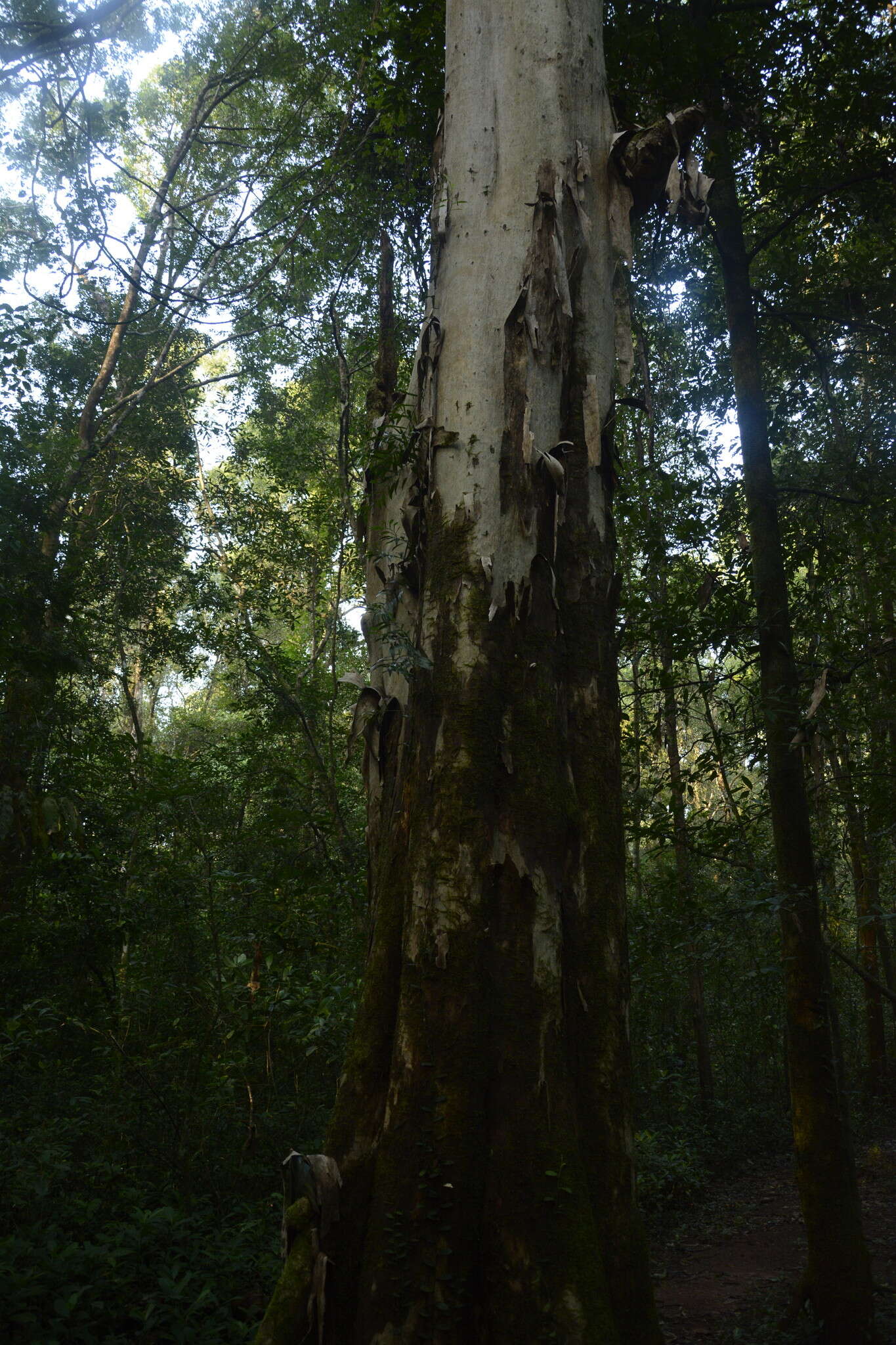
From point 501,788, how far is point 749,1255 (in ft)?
21.1

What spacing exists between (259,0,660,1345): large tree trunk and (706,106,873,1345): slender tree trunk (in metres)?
2.53

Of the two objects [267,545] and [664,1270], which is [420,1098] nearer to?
[664,1270]

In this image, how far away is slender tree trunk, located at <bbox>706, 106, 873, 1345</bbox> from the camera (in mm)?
4895

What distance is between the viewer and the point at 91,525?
11.9 m

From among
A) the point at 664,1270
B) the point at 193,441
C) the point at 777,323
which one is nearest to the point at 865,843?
the point at 664,1270

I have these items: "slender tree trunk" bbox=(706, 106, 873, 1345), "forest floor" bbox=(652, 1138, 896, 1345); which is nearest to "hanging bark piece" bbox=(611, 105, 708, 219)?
"slender tree trunk" bbox=(706, 106, 873, 1345)

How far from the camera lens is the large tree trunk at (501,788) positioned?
2523 millimetres

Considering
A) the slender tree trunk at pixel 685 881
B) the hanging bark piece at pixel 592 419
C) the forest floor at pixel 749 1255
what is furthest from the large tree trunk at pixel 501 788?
the forest floor at pixel 749 1255

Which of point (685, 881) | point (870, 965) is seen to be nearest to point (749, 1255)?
point (685, 881)

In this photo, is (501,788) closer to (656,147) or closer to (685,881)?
(656,147)

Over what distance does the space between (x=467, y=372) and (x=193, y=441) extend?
38.6 feet

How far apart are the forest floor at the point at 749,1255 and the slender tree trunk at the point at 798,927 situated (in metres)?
0.37

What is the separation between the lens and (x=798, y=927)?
17.5 feet

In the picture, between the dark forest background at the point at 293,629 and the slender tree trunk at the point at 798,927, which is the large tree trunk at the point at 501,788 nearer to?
the dark forest background at the point at 293,629
